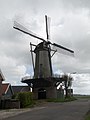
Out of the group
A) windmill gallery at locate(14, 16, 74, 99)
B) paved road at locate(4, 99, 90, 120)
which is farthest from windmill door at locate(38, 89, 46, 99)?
paved road at locate(4, 99, 90, 120)

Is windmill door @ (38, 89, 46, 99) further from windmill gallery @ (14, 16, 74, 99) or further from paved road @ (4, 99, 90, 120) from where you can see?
paved road @ (4, 99, 90, 120)

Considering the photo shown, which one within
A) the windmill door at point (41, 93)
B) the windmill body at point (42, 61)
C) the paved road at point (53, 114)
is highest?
the windmill body at point (42, 61)

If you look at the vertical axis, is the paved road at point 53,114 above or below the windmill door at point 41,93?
below

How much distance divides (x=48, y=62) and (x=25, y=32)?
29.8 ft

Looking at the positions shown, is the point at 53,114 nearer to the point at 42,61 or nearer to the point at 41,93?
the point at 42,61

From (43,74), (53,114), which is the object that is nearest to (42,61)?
(43,74)

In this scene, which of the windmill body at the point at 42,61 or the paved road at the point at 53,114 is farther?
the windmill body at the point at 42,61

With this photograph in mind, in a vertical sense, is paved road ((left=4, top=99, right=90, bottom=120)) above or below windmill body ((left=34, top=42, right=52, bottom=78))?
below

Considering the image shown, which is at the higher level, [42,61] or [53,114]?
[42,61]

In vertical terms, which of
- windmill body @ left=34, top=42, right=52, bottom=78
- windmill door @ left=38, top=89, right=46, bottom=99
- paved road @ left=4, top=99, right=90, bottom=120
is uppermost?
windmill body @ left=34, top=42, right=52, bottom=78

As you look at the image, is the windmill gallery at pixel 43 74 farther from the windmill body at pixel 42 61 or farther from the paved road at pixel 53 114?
the paved road at pixel 53 114

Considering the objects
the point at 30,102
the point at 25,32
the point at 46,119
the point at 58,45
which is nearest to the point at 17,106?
the point at 30,102

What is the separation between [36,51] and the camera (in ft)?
250

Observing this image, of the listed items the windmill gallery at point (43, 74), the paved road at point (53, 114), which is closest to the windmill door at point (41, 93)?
the windmill gallery at point (43, 74)
